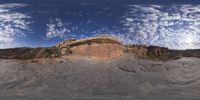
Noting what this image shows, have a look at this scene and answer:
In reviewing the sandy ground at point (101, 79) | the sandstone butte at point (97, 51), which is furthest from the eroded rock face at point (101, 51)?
the sandy ground at point (101, 79)

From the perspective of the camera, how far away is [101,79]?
1109 inches

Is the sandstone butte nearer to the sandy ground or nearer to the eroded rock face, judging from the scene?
the eroded rock face

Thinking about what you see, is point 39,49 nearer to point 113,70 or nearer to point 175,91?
point 113,70

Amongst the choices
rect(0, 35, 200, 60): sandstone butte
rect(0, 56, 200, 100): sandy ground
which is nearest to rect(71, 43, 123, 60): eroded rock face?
rect(0, 35, 200, 60): sandstone butte

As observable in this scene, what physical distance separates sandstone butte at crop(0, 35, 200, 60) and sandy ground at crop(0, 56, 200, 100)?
537 mm

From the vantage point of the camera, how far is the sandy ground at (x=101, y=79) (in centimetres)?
2666

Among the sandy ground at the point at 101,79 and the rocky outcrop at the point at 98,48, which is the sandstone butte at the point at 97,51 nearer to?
the rocky outcrop at the point at 98,48

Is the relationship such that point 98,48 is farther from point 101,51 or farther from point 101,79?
point 101,79

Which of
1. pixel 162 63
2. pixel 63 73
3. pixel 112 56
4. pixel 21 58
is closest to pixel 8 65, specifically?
pixel 21 58

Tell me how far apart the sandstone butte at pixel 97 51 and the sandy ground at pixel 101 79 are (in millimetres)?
537

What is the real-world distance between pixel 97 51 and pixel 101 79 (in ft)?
8.05

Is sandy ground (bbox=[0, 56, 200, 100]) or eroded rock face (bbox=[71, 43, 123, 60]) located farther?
eroded rock face (bbox=[71, 43, 123, 60])

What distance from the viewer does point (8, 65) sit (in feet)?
97.0

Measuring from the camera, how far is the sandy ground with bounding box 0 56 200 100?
26656 mm
